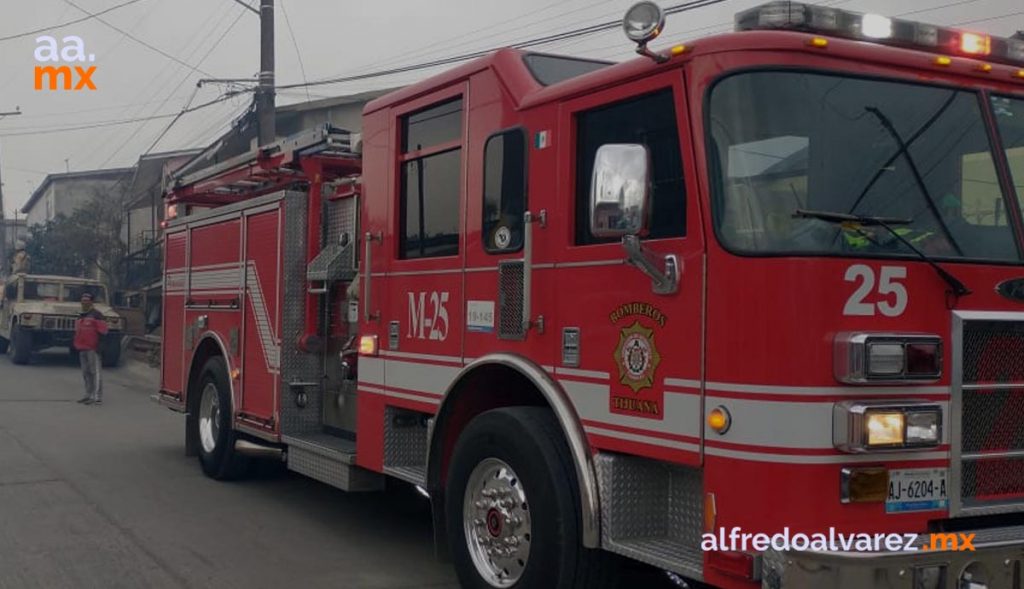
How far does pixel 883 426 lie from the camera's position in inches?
156

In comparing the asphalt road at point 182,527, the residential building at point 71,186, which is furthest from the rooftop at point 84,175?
the asphalt road at point 182,527

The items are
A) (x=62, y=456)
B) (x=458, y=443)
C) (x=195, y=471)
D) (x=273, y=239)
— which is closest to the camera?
(x=458, y=443)

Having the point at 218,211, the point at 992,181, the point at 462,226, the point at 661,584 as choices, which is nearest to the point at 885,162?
the point at 992,181

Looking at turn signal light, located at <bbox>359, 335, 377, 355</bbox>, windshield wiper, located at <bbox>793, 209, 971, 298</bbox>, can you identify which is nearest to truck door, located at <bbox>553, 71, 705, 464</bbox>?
windshield wiper, located at <bbox>793, 209, 971, 298</bbox>

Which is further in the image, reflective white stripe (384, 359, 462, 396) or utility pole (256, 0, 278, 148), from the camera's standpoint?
utility pole (256, 0, 278, 148)

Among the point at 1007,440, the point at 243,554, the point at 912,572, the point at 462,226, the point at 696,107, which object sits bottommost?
the point at 243,554

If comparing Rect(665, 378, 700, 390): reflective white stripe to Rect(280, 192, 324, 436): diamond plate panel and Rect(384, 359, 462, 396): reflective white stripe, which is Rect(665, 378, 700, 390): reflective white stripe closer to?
Rect(384, 359, 462, 396): reflective white stripe

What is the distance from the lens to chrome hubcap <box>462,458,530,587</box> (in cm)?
529

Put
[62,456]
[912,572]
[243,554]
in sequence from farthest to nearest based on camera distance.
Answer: [62,456] → [243,554] → [912,572]

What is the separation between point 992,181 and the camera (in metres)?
4.57

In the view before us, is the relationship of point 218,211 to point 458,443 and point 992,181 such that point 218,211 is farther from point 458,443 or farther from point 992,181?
point 992,181

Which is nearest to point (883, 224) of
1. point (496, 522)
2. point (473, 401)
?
point (496, 522)

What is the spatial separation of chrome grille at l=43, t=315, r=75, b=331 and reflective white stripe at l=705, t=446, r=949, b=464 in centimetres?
2313

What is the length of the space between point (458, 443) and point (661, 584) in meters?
1.52
